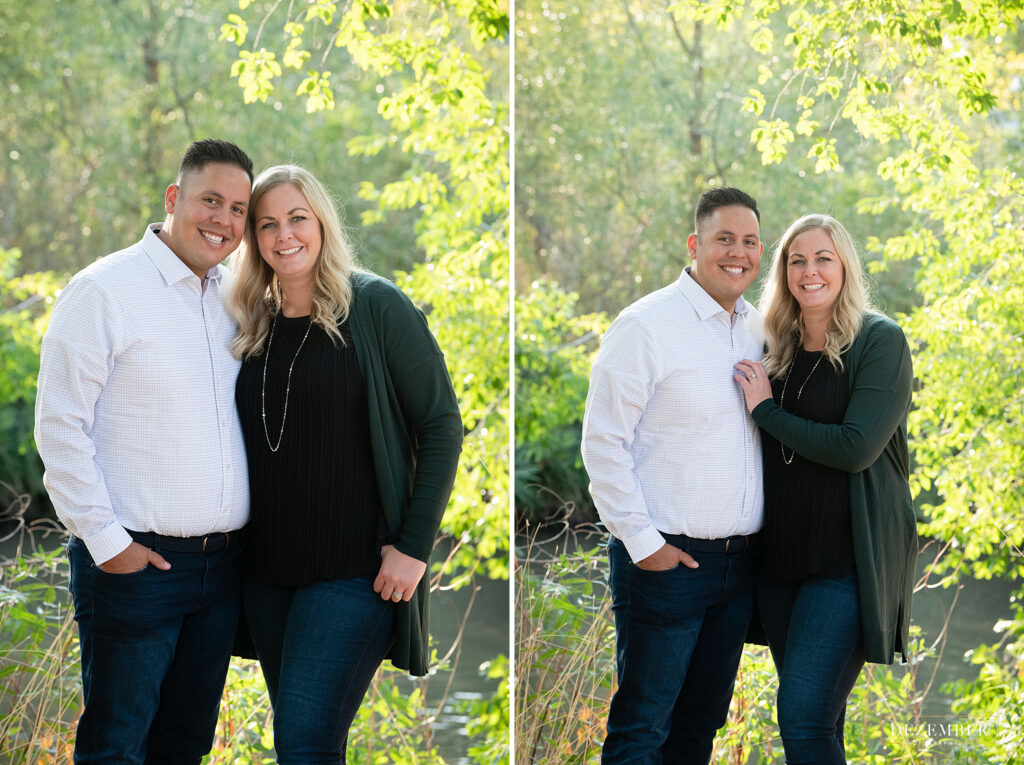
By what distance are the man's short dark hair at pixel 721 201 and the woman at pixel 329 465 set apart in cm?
90

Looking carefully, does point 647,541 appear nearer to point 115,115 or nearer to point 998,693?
point 998,693

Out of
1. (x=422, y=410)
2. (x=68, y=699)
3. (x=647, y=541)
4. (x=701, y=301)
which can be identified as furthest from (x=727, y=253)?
(x=68, y=699)

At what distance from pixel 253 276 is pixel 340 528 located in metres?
0.60

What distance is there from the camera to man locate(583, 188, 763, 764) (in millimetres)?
2338

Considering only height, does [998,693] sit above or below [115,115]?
below

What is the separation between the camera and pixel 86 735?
2.08 meters

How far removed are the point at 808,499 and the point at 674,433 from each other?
13.2 inches

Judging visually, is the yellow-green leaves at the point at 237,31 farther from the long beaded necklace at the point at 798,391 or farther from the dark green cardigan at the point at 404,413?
the long beaded necklace at the point at 798,391

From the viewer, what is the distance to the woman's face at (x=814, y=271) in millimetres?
2373

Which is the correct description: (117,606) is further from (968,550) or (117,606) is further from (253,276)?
(968,550)

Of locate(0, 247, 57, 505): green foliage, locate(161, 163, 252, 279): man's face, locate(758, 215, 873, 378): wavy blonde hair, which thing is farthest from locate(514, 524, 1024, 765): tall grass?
locate(0, 247, 57, 505): green foliage

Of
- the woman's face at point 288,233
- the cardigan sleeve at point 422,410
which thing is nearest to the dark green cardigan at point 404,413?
the cardigan sleeve at point 422,410

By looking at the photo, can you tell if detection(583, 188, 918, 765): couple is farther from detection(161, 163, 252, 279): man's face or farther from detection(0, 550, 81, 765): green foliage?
detection(0, 550, 81, 765): green foliage

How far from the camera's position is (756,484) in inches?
92.6
